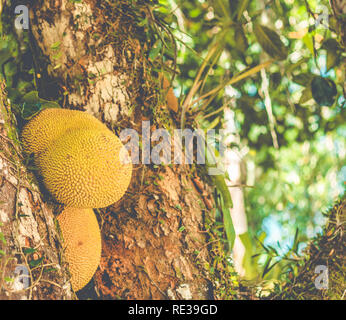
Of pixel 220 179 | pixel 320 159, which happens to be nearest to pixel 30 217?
pixel 220 179

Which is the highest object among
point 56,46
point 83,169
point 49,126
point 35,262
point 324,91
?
point 56,46

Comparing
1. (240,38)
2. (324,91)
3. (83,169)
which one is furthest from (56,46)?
(324,91)

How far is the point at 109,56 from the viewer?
891 millimetres

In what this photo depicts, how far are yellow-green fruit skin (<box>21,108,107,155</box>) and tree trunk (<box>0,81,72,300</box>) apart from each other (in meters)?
0.04

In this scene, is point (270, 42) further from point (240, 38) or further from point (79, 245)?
point (79, 245)

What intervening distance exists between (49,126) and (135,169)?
21 centimetres

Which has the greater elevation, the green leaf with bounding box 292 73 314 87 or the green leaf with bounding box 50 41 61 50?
the green leaf with bounding box 50 41 61 50

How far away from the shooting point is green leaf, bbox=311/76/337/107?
106 cm

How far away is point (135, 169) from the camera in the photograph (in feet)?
2.81

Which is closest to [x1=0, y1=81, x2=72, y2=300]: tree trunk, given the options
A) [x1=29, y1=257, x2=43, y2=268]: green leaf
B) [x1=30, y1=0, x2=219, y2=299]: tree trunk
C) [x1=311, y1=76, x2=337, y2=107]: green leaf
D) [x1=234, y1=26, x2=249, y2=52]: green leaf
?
[x1=29, y1=257, x2=43, y2=268]: green leaf

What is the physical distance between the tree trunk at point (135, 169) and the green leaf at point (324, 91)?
448 mm

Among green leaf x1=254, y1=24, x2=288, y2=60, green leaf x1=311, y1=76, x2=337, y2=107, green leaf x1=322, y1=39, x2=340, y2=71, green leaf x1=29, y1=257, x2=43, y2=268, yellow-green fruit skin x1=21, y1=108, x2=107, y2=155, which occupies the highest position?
green leaf x1=322, y1=39, x2=340, y2=71

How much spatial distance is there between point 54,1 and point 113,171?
45 centimetres

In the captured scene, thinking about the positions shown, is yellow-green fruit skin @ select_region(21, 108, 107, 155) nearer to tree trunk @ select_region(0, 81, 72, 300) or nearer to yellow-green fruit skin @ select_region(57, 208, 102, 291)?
tree trunk @ select_region(0, 81, 72, 300)
